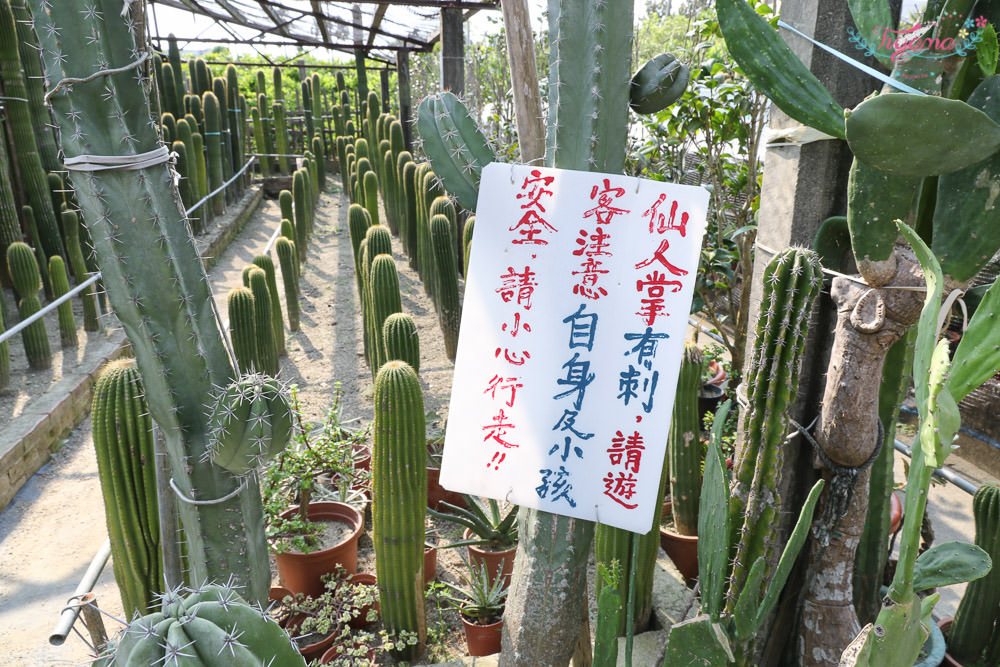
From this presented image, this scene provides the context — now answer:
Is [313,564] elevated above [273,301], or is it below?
below

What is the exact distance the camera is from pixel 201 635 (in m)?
0.83

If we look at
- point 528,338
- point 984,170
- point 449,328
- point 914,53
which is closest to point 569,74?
point 528,338

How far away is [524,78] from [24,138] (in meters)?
5.34

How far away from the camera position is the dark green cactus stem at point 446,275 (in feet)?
14.9

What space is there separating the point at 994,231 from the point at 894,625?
2.47ft

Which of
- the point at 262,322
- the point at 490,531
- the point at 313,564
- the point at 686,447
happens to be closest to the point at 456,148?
the point at 686,447

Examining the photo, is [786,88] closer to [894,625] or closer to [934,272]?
[934,272]

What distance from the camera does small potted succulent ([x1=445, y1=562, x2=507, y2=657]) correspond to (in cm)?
227

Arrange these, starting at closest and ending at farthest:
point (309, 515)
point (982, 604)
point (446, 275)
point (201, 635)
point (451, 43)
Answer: point (201, 635) < point (982, 604) < point (309, 515) < point (446, 275) < point (451, 43)

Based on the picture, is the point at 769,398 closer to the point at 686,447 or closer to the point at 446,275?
the point at 686,447

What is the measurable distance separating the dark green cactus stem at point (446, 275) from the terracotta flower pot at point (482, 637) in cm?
248

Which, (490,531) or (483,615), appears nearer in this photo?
(483,615)

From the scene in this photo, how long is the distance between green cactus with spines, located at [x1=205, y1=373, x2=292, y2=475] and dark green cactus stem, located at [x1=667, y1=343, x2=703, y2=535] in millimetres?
1520

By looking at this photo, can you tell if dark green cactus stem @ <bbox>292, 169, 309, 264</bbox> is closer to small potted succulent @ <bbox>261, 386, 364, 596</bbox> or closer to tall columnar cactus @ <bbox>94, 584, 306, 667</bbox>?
small potted succulent @ <bbox>261, 386, 364, 596</bbox>
